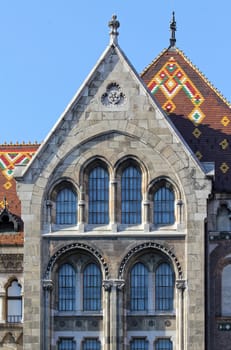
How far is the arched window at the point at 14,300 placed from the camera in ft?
185

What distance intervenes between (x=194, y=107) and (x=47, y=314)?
36.8 ft

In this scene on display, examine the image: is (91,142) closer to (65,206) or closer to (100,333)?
(65,206)

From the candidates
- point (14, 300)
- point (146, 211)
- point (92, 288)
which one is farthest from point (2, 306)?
point (146, 211)

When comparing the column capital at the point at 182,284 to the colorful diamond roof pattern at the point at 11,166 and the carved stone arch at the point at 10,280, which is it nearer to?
the carved stone arch at the point at 10,280

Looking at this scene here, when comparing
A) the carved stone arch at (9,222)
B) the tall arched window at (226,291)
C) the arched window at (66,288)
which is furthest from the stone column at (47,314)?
the tall arched window at (226,291)

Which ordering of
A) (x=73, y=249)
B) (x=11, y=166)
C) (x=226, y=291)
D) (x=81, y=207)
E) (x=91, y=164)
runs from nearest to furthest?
(x=73, y=249) < (x=81, y=207) < (x=91, y=164) < (x=226, y=291) < (x=11, y=166)

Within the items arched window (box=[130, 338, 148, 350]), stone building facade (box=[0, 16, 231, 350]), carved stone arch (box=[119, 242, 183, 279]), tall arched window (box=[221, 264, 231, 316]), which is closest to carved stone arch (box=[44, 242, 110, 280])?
stone building facade (box=[0, 16, 231, 350])

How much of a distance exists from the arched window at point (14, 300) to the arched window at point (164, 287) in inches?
233

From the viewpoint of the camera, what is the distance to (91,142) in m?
54.9

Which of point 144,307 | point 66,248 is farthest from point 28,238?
point 144,307

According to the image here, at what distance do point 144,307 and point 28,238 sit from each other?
5133 mm

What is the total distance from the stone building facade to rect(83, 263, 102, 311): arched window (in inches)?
1.5

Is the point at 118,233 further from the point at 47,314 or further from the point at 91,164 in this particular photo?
the point at 47,314

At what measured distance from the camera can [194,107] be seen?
59.0 meters
